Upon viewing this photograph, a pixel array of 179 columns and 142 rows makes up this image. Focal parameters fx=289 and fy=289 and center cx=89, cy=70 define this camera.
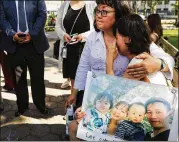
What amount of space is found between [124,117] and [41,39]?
2228mm

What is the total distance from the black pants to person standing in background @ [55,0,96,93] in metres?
0.41

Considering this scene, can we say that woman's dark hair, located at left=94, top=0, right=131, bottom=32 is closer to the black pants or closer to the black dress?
the black dress

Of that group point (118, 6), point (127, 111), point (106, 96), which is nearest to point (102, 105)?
point (106, 96)

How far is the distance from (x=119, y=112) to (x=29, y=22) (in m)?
2.12

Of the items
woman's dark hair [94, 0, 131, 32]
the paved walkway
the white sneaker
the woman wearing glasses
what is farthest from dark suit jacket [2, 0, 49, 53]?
the white sneaker

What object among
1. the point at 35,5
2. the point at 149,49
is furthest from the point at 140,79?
the point at 35,5

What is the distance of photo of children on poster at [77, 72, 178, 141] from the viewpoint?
1734 mm

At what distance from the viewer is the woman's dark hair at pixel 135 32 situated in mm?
1981

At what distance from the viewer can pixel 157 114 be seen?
1.74m

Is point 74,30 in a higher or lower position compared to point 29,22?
lower

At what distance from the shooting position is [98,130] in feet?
6.16

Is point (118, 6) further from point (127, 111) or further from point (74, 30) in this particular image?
point (74, 30)

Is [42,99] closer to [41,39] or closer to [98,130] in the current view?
[41,39]

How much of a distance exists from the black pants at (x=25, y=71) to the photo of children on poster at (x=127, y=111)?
1.94m
